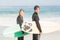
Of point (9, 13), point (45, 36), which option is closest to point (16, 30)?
point (45, 36)

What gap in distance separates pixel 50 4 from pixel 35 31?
6472mm

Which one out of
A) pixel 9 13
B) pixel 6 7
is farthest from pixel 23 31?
pixel 6 7

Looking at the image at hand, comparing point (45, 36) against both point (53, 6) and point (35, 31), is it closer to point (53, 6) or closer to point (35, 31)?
point (35, 31)

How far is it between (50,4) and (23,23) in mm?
6439

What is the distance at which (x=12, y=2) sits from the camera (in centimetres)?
1090

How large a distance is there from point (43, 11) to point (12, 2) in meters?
1.38

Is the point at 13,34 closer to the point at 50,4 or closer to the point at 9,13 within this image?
the point at 9,13

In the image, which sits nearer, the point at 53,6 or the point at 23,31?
the point at 23,31

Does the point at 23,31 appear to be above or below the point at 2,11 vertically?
below

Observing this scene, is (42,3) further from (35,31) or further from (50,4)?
(35,31)

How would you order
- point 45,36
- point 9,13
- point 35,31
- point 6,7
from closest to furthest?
point 35,31, point 45,36, point 9,13, point 6,7

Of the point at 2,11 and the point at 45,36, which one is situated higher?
the point at 2,11

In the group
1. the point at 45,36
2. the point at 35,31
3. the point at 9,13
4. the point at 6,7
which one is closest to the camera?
the point at 35,31

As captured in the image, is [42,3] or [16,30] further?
[42,3]
